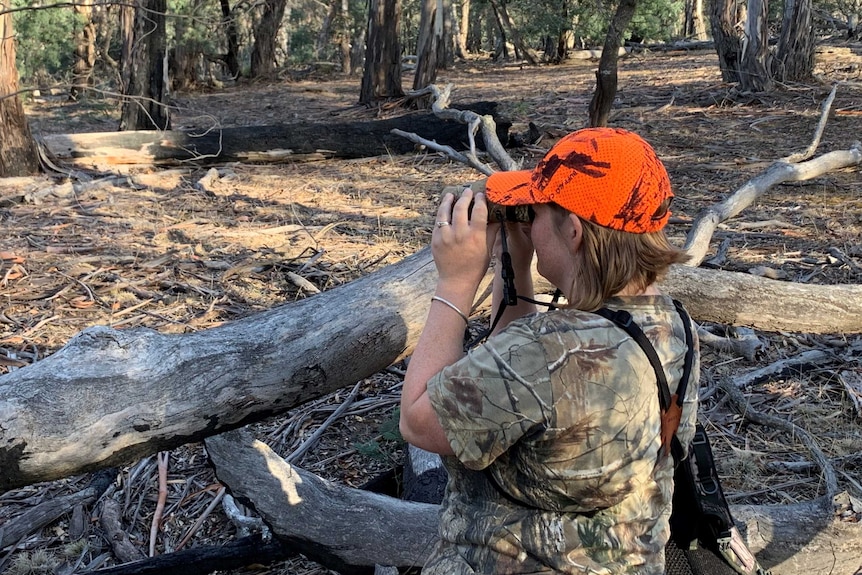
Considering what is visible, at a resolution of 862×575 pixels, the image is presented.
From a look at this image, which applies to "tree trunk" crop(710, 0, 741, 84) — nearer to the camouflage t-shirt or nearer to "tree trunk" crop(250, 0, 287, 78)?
"tree trunk" crop(250, 0, 287, 78)

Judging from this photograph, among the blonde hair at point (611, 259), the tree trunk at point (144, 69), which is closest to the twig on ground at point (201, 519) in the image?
the blonde hair at point (611, 259)

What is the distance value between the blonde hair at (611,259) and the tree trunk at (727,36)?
47.9 ft

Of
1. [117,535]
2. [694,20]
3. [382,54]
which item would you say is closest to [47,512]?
[117,535]

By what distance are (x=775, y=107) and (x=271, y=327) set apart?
40.7ft

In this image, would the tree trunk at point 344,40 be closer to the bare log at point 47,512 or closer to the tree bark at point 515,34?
the tree bark at point 515,34

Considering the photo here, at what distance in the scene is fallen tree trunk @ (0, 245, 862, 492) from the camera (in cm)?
233

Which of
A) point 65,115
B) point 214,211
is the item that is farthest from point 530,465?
point 65,115

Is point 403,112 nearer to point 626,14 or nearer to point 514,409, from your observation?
point 626,14

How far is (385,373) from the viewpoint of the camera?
4781 millimetres

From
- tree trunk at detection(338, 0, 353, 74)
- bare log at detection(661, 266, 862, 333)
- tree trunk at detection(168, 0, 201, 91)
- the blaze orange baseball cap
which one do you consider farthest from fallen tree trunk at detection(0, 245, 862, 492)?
tree trunk at detection(338, 0, 353, 74)

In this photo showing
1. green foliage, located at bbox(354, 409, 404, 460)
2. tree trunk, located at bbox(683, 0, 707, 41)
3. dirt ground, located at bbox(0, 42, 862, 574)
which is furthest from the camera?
tree trunk, located at bbox(683, 0, 707, 41)

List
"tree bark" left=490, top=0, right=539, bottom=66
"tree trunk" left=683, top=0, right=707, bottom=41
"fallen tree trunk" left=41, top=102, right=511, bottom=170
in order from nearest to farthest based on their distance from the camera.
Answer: "fallen tree trunk" left=41, top=102, right=511, bottom=170 < "tree bark" left=490, top=0, right=539, bottom=66 < "tree trunk" left=683, top=0, right=707, bottom=41

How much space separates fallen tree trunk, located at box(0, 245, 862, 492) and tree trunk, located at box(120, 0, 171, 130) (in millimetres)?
9682

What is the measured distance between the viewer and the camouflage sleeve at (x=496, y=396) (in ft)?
5.27
